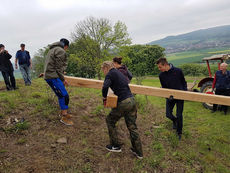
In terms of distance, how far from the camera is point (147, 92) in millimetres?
3158

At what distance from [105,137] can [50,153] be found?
1.41m

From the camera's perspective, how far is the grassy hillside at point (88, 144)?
2.98 m

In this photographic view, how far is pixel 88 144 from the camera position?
3617 mm

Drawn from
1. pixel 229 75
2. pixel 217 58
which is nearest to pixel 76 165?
pixel 229 75

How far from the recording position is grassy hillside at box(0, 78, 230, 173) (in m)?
2.98

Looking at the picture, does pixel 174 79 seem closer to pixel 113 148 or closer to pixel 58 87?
pixel 113 148

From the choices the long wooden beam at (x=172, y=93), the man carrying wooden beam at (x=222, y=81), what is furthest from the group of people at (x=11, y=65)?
the man carrying wooden beam at (x=222, y=81)

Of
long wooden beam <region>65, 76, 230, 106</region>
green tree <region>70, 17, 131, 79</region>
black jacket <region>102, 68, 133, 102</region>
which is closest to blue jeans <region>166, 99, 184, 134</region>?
long wooden beam <region>65, 76, 230, 106</region>

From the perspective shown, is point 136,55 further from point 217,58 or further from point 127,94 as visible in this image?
point 127,94

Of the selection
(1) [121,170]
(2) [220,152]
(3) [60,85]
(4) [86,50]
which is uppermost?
(4) [86,50]

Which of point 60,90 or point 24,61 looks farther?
point 24,61

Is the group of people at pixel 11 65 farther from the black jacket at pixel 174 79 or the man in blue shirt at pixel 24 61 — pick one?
the black jacket at pixel 174 79

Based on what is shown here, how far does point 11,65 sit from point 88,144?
18.1 ft

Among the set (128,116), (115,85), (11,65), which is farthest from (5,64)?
(128,116)
